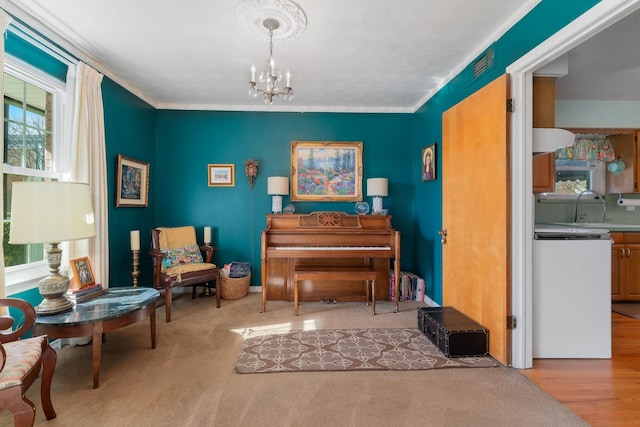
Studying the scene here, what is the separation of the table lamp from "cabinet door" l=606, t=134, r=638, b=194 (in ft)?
18.7

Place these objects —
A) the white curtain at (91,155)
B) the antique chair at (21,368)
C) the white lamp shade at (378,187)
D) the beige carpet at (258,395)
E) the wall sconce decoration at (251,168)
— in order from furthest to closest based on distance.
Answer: the wall sconce decoration at (251,168) → the white lamp shade at (378,187) → the white curtain at (91,155) → the beige carpet at (258,395) → the antique chair at (21,368)

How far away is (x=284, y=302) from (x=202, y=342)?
122 cm

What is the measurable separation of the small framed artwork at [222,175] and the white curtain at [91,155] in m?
1.38

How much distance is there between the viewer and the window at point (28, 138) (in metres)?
2.07

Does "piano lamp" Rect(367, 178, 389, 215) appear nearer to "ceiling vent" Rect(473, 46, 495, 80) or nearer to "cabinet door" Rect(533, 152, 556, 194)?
"ceiling vent" Rect(473, 46, 495, 80)

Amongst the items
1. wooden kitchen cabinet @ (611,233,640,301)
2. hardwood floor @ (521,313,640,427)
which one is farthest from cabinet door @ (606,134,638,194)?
hardwood floor @ (521,313,640,427)

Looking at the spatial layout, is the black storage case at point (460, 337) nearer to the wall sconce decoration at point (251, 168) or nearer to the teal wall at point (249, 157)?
the teal wall at point (249, 157)

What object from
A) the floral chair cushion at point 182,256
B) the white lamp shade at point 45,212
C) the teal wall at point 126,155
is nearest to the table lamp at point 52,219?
the white lamp shade at point 45,212

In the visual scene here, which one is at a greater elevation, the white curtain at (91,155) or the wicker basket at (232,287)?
the white curtain at (91,155)

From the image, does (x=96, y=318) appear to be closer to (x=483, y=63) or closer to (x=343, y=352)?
(x=343, y=352)

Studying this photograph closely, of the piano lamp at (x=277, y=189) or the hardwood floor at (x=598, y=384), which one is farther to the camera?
the piano lamp at (x=277, y=189)

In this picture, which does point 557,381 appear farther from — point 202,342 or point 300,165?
point 300,165

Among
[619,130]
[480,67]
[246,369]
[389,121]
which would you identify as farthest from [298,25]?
[619,130]

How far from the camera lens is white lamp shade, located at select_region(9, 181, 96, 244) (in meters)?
1.63
